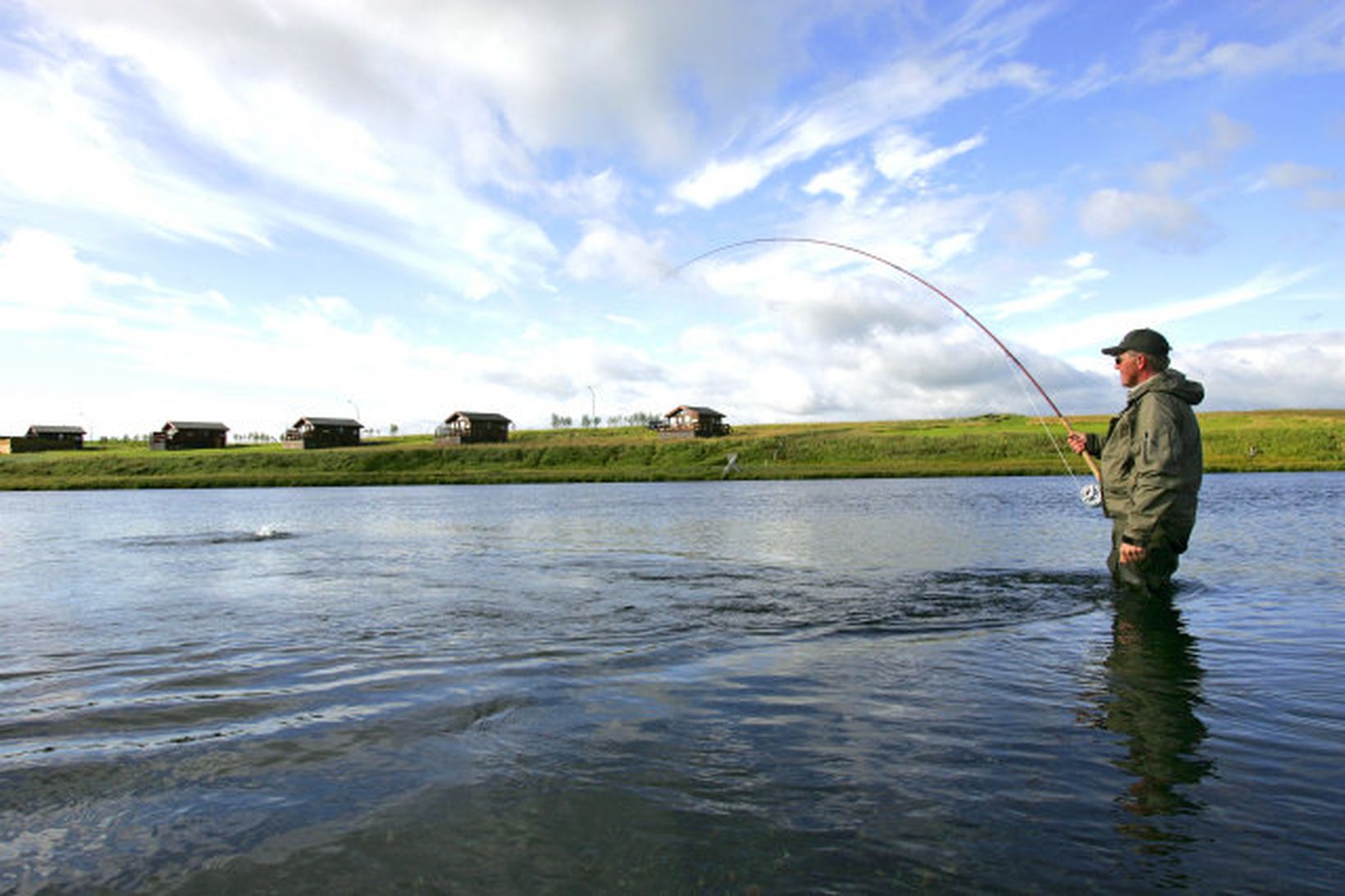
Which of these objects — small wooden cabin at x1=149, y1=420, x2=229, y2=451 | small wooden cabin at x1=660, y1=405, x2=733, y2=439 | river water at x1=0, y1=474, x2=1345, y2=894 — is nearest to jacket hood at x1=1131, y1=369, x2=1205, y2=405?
river water at x1=0, y1=474, x2=1345, y2=894

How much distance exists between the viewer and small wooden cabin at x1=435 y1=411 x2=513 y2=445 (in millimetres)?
123938

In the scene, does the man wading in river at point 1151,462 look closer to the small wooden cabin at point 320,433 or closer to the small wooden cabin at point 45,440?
the small wooden cabin at point 320,433

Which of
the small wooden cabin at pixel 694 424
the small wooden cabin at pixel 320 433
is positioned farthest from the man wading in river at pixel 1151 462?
the small wooden cabin at pixel 320 433

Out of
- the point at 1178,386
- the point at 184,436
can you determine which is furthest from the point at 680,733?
the point at 184,436

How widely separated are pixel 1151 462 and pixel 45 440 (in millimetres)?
163197

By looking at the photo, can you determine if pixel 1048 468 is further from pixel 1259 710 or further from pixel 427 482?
pixel 1259 710

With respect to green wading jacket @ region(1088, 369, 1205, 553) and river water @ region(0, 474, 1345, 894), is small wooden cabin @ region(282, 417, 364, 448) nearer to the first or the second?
river water @ region(0, 474, 1345, 894)

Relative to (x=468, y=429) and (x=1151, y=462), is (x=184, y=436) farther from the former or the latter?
(x=1151, y=462)

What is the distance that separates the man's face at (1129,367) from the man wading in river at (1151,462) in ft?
0.03

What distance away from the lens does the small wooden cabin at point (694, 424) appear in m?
121

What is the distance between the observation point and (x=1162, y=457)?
10008mm

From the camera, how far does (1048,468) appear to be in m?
73.1

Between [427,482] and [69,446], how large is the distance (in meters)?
98.6

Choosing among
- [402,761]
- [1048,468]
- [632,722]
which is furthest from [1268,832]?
[1048,468]
